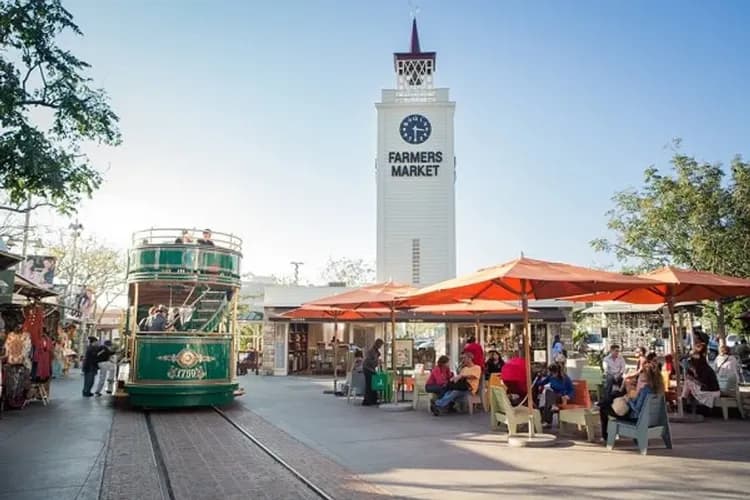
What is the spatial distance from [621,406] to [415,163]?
26283 millimetres

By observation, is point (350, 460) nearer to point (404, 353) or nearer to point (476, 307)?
point (476, 307)

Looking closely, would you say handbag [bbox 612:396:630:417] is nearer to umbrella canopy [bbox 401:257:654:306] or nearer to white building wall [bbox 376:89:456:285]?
umbrella canopy [bbox 401:257:654:306]

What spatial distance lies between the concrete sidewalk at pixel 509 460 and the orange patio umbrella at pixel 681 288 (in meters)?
2.23

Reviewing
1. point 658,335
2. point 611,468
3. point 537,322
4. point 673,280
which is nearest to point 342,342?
point 537,322

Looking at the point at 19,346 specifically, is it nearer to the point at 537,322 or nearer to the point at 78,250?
the point at 537,322

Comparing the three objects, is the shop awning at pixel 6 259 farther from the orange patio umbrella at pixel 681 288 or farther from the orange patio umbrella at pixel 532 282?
the orange patio umbrella at pixel 681 288

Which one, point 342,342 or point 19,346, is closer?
point 19,346

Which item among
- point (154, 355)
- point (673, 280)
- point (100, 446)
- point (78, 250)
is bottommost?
point (100, 446)

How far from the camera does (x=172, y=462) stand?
764 centimetres

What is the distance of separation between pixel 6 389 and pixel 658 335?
1006 inches

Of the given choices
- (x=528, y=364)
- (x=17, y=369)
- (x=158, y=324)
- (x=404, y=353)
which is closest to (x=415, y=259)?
(x=404, y=353)

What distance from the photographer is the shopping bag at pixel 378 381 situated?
546 inches

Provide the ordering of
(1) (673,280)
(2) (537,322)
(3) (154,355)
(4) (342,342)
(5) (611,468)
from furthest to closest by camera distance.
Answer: (4) (342,342)
(2) (537,322)
(3) (154,355)
(1) (673,280)
(5) (611,468)

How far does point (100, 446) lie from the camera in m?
8.66
